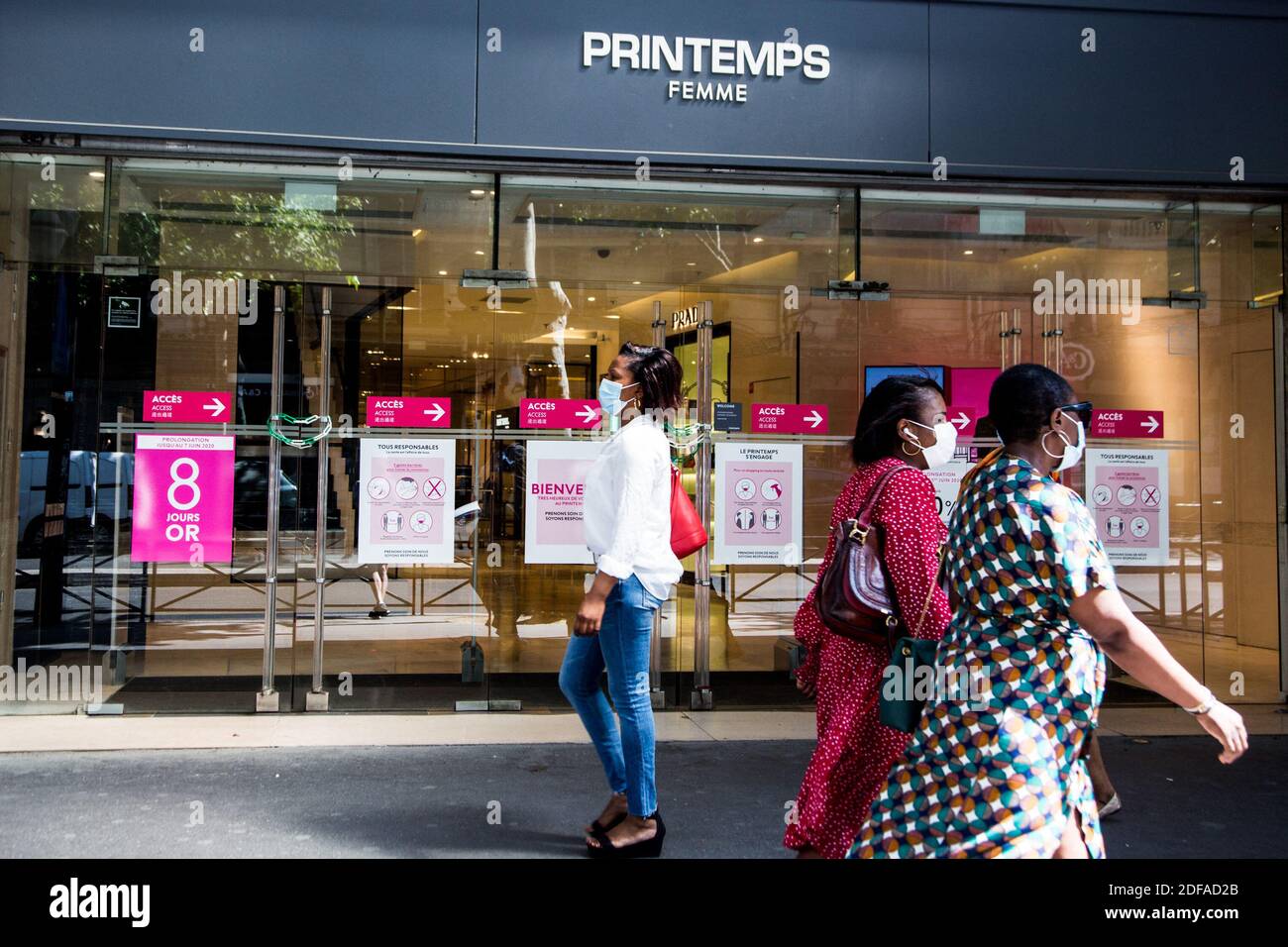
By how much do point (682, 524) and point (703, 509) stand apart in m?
3.09

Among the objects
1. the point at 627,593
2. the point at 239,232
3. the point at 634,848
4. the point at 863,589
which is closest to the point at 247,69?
the point at 239,232

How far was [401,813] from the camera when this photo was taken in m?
4.98

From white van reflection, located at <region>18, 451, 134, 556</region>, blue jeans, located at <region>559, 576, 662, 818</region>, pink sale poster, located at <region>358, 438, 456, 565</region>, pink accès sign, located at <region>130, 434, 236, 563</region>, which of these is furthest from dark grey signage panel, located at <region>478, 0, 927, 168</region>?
blue jeans, located at <region>559, 576, 662, 818</region>

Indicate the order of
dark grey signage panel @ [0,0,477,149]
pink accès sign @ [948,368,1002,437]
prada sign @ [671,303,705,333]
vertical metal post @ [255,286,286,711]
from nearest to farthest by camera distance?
1. dark grey signage panel @ [0,0,477,149]
2. vertical metal post @ [255,286,286,711]
3. prada sign @ [671,303,705,333]
4. pink accès sign @ [948,368,1002,437]

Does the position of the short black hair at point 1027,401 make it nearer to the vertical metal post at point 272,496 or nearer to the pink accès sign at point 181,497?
the vertical metal post at point 272,496

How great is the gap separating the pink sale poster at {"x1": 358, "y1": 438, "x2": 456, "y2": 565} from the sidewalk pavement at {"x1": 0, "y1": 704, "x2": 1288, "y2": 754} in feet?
3.61

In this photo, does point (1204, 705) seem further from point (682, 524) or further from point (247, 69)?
point (247, 69)

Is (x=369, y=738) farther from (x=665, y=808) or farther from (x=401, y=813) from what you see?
(x=665, y=808)

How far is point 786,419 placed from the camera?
7641mm

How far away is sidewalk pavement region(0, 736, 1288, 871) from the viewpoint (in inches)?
180

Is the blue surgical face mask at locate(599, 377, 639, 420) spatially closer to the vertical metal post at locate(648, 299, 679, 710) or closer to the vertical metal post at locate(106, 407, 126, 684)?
the vertical metal post at locate(648, 299, 679, 710)

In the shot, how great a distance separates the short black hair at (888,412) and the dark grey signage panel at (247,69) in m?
4.23

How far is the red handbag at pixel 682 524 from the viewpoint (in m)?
4.46
